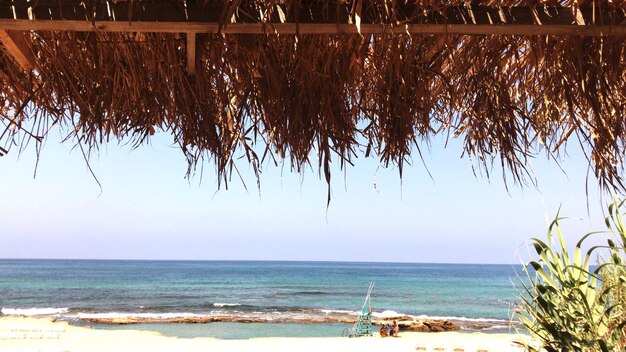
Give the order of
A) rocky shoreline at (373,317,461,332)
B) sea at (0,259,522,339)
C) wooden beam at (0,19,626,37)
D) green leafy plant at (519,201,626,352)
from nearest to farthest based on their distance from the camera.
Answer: wooden beam at (0,19,626,37), green leafy plant at (519,201,626,352), rocky shoreline at (373,317,461,332), sea at (0,259,522,339)

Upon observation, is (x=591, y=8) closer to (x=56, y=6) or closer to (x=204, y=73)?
(x=204, y=73)

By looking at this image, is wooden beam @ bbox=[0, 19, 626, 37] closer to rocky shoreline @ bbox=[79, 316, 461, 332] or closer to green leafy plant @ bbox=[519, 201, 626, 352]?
green leafy plant @ bbox=[519, 201, 626, 352]

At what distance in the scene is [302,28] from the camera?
1.06m

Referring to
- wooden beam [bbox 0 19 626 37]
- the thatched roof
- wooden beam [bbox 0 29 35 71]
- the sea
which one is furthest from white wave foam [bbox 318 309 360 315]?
wooden beam [bbox 0 19 626 37]

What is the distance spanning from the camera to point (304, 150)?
1.29 meters

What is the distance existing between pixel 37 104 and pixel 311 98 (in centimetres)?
70

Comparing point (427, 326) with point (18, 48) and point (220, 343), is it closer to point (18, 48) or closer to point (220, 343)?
point (220, 343)

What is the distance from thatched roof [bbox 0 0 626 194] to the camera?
1.05 meters

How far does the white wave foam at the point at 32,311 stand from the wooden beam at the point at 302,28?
1753cm

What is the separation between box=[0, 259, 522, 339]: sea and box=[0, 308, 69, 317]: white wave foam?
3cm

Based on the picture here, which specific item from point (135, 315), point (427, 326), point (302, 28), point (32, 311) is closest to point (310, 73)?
point (302, 28)

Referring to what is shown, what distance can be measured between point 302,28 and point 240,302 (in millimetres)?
20188

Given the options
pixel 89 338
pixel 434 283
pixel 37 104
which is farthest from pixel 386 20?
pixel 434 283

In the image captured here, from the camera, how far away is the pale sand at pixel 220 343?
1042cm
